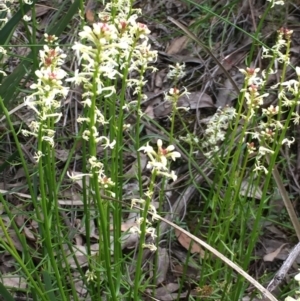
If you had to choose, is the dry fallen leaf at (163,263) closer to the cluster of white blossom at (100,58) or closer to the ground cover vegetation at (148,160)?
the ground cover vegetation at (148,160)

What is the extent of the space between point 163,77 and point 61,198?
1.05 meters

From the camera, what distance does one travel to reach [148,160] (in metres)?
3.03

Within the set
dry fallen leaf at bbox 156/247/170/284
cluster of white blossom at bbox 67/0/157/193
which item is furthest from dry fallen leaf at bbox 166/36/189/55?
cluster of white blossom at bbox 67/0/157/193

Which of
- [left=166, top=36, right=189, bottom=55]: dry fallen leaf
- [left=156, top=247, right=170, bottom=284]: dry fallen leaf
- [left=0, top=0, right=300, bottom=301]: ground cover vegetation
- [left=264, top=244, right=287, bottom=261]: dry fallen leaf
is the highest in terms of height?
[left=166, top=36, right=189, bottom=55]: dry fallen leaf

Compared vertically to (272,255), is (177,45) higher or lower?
higher

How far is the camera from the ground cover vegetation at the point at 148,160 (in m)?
1.52

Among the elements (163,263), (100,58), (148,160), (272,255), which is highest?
(100,58)

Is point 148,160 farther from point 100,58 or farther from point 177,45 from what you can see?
point 100,58

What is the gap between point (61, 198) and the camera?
2791 mm

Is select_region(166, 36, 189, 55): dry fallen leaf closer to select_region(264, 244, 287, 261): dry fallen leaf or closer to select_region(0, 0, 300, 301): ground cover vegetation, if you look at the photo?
select_region(0, 0, 300, 301): ground cover vegetation

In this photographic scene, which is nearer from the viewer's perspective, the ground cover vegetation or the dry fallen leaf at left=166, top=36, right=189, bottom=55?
the ground cover vegetation

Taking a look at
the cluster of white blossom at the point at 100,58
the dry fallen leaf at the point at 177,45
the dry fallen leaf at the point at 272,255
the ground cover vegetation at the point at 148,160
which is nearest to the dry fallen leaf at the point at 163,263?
the ground cover vegetation at the point at 148,160

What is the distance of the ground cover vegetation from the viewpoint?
59.9 inches

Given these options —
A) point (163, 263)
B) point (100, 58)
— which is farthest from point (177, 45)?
point (100, 58)
